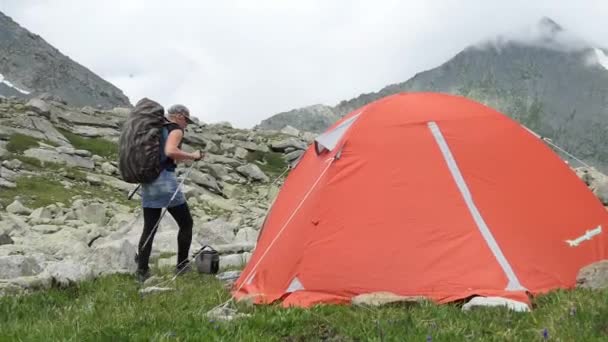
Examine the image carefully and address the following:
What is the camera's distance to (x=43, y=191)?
91.1ft

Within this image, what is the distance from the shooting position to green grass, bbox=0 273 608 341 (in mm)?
5656

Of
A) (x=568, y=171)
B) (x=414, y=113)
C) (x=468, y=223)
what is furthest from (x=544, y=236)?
(x=414, y=113)

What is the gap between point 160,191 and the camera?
33.0 ft

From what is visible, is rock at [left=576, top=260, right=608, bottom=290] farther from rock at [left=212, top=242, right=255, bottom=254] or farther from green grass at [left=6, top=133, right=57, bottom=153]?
green grass at [left=6, top=133, right=57, bottom=153]

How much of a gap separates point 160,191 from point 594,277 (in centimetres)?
625

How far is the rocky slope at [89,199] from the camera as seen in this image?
12.1 metres

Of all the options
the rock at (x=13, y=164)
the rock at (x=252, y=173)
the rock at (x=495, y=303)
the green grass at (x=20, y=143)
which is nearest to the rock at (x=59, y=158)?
the green grass at (x=20, y=143)

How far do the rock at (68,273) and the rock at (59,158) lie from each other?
27.5 m

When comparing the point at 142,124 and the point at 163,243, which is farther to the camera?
the point at 163,243

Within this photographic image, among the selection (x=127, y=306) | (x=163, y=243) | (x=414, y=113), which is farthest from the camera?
(x=163, y=243)

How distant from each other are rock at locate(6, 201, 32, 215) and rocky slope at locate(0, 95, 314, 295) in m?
0.06

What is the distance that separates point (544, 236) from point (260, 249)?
401cm

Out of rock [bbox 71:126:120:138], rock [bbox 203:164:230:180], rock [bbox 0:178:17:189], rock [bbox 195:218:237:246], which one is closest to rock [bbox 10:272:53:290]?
rock [bbox 195:218:237:246]

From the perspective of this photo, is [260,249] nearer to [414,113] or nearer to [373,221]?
[373,221]
